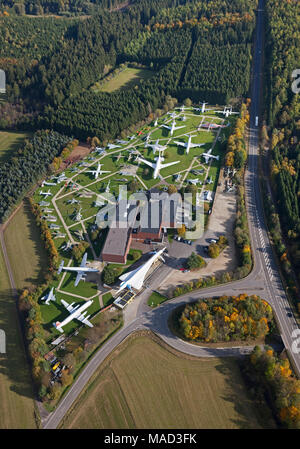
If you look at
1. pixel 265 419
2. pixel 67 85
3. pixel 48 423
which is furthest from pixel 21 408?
pixel 67 85

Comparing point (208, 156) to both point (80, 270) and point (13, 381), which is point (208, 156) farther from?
point (13, 381)

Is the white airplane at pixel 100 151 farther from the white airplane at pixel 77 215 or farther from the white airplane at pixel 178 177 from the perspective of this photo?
the white airplane at pixel 77 215

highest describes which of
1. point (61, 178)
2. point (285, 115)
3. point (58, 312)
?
point (285, 115)

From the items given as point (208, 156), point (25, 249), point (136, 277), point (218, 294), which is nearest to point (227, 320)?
point (218, 294)

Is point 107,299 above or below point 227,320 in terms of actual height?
below

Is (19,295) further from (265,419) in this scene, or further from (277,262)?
(277,262)

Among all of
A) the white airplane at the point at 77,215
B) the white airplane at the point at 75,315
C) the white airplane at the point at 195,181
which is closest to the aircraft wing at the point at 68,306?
the white airplane at the point at 75,315

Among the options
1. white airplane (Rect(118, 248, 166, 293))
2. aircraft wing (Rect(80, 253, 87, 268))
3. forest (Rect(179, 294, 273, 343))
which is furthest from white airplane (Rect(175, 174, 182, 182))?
forest (Rect(179, 294, 273, 343))
